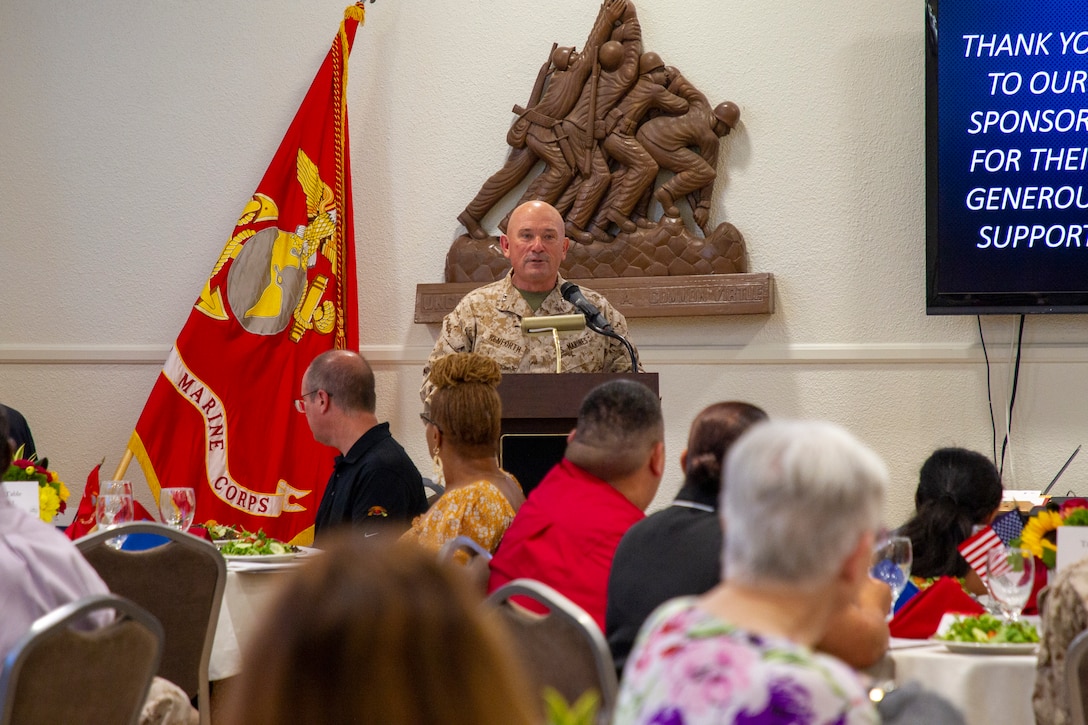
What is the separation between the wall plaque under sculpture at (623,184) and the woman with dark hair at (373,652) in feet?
13.9

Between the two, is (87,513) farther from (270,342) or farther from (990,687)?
(990,687)

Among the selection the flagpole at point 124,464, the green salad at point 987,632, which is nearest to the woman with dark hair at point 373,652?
the green salad at point 987,632

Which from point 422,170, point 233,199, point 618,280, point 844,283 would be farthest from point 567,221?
point 233,199

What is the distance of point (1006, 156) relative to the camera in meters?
4.65

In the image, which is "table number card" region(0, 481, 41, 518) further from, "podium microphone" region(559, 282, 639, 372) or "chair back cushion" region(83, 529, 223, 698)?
"podium microphone" region(559, 282, 639, 372)

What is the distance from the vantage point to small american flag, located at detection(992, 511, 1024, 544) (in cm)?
320

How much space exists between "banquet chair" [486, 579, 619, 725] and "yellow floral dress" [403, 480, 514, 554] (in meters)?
0.84

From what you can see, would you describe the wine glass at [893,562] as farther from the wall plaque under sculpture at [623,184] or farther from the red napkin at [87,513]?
the wall plaque under sculpture at [623,184]

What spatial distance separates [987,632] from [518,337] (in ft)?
7.80

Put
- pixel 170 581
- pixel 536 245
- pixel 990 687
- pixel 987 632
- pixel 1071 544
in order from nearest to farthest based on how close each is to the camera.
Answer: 1. pixel 990 687
2. pixel 987 632
3. pixel 1071 544
4. pixel 170 581
5. pixel 536 245

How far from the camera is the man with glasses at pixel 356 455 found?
353 centimetres

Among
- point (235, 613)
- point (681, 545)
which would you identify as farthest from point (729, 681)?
point (235, 613)

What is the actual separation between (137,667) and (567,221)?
3.42 meters

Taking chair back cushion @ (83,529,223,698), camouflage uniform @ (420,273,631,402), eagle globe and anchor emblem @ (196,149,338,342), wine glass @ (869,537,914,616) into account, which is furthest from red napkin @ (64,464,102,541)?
wine glass @ (869,537,914,616)
